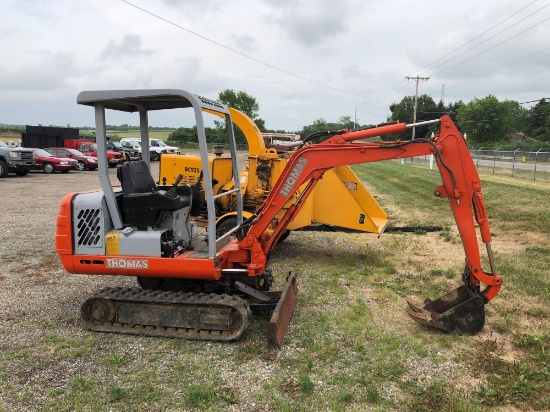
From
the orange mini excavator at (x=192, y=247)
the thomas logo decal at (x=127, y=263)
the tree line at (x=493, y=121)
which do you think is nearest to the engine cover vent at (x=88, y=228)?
the orange mini excavator at (x=192, y=247)

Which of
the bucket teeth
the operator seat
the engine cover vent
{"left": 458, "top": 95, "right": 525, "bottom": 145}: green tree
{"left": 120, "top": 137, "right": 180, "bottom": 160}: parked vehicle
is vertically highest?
{"left": 458, "top": 95, "right": 525, "bottom": 145}: green tree

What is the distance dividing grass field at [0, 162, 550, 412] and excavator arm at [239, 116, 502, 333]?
0.28 meters

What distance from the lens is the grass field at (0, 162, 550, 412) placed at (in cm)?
382

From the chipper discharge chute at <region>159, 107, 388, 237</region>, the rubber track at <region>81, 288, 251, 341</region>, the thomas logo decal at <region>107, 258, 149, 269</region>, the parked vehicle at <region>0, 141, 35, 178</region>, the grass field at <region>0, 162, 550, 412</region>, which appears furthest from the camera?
the parked vehicle at <region>0, 141, 35, 178</region>

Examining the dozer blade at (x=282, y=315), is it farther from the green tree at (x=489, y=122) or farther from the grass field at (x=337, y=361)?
the green tree at (x=489, y=122)

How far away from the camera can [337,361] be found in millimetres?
4488

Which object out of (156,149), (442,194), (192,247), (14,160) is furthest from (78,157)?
(442,194)

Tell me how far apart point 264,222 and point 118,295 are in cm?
188

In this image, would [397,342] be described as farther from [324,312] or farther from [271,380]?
[271,380]

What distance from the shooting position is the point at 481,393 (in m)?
3.89

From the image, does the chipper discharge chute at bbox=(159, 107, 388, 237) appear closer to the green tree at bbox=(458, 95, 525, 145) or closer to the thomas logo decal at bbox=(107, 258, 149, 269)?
the thomas logo decal at bbox=(107, 258, 149, 269)

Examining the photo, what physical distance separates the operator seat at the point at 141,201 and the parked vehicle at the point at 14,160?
20699 millimetres

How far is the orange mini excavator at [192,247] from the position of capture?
4906 millimetres

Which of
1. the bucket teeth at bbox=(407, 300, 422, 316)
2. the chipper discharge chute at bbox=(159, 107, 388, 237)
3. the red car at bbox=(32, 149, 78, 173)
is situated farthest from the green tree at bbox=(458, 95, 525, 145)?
the bucket teeth at bbox=(407, 300, 422, 316)
